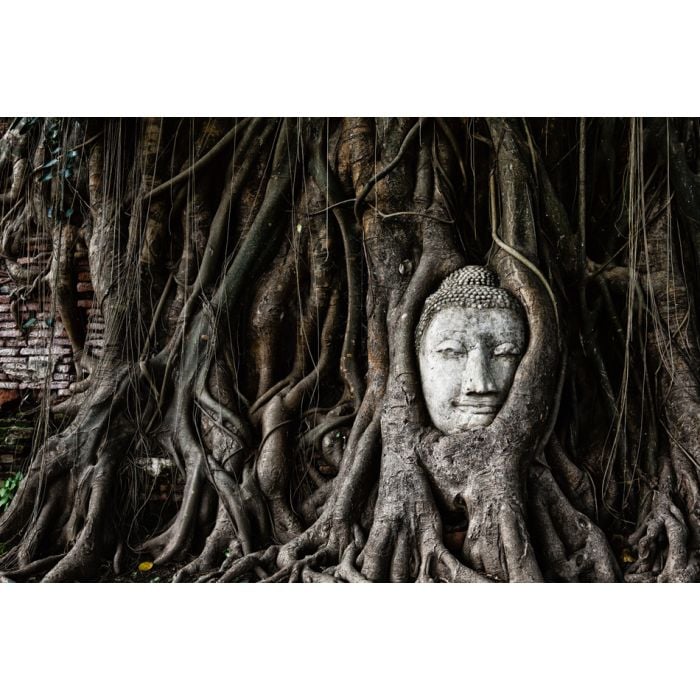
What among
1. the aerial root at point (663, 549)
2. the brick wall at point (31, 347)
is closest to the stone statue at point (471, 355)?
the aerial root at point (663, 549)

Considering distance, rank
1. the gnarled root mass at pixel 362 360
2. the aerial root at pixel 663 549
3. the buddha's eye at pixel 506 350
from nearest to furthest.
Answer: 1. the aerial root at pixel 663 549
2. the gnarled root mass at pixel 362 360
3. the buddha's eye at pixel 506 350

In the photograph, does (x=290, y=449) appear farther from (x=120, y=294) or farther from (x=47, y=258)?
(x=47, y=258)

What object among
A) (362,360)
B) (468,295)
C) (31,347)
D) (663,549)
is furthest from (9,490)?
(663,549)

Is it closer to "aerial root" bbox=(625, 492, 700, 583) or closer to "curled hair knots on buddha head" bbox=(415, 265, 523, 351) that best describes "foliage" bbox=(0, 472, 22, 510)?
"curled hair knots on buddha head" bbox=(415, 265, 523, 351)

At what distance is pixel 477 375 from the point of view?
302cm

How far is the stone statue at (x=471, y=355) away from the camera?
303cm

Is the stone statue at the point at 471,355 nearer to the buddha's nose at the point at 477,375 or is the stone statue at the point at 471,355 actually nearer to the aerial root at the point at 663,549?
the buddha's nose at the point at 477,375

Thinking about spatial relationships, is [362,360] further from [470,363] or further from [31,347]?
[31,347]

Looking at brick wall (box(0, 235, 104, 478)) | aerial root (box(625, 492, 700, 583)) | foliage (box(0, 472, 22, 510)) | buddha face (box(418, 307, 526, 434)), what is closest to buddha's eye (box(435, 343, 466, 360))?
buddha face (box(418, 307, 526, 434))

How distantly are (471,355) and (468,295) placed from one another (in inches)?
11.1

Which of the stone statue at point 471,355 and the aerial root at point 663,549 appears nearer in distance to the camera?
the aerial root at point 663,549

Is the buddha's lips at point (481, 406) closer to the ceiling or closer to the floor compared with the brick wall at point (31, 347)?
closer to the floor

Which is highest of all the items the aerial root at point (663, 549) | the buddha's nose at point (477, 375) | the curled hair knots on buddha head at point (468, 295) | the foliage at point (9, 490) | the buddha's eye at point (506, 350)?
the curled hair knots on buddha head at point (468, 295)

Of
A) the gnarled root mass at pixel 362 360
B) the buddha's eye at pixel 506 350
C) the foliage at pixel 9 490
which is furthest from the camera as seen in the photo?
the foliage at pixel 9 490
